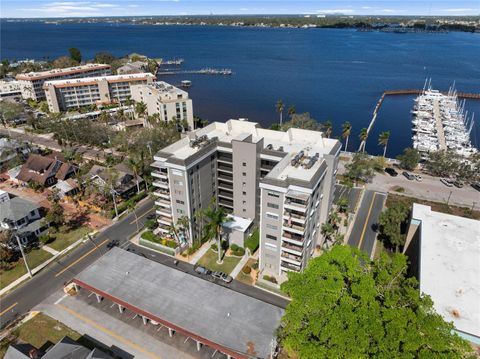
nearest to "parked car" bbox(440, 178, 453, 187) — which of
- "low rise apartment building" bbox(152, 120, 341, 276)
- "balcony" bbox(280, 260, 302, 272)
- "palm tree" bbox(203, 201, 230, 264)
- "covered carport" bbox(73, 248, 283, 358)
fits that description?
"low rise apartment building" bbox(152, 120, 341, 276)

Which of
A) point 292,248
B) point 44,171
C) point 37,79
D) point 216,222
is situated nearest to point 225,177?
point 216,222

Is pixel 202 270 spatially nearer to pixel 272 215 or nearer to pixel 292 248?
pixel 292 248

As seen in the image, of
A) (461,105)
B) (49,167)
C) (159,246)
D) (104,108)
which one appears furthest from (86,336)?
(461,105)

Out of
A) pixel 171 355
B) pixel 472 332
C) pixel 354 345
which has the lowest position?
pixel 171 355

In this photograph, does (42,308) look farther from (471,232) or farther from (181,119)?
(181,119)

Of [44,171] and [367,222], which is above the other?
[44,171]

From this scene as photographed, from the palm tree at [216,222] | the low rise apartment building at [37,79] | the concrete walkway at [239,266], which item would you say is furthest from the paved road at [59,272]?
the low rise apartment building at [37,79]
